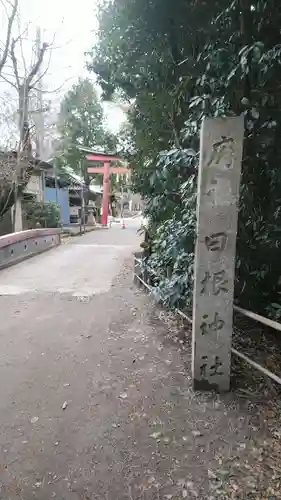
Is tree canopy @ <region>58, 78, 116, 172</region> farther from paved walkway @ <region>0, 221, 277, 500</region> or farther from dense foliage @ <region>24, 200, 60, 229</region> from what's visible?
paved walkway @ <region>0, 221, 277, 500</region>

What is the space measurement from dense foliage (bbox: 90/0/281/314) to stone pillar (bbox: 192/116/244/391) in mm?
271

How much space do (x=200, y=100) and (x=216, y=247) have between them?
116 cm

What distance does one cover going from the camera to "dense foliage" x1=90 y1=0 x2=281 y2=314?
2795 mm

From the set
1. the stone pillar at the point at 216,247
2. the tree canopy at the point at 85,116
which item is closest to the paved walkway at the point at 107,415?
the stone pillar at the point at 216,247

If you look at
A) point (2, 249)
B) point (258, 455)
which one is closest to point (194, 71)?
point (258, 455)

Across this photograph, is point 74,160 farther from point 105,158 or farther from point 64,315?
point 64,315

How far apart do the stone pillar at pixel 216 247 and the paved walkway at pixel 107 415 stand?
12.9 inches

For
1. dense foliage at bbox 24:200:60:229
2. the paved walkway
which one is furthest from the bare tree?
the paved walkway

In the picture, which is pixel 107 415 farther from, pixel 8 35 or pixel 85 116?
pixel 85 116

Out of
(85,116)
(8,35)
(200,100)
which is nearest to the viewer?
(200,100)

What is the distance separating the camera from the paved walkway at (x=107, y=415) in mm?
2182

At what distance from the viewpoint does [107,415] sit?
9.32 feet

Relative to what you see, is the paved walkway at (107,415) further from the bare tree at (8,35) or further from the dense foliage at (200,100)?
the bare tree at (8,35)

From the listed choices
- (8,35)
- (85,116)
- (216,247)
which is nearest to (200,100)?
(216,247)
